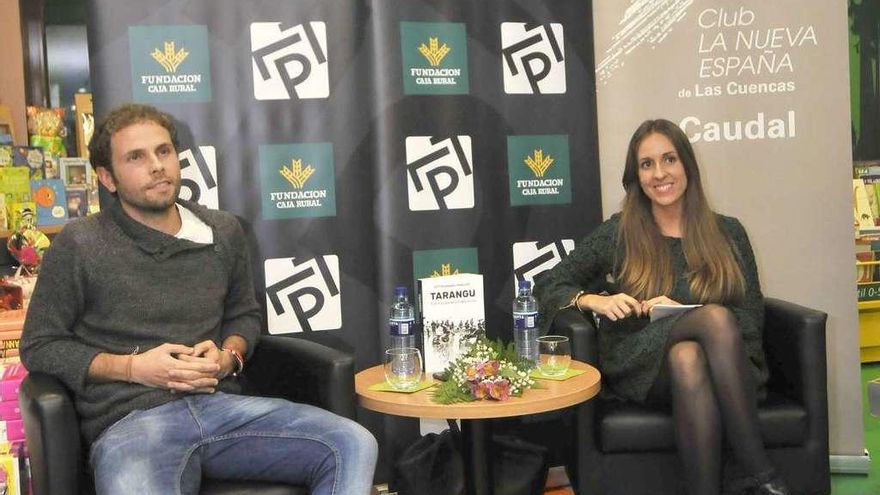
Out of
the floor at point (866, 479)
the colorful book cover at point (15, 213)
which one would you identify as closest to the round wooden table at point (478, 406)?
the floor at point (866, 479)

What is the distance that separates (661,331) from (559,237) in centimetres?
73

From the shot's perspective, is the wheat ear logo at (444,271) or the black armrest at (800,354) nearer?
the black armrest at (800,354)

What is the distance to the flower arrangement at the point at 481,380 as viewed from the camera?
221 centimetres

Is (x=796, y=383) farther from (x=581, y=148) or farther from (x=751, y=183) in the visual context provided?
(x=581, y=148)

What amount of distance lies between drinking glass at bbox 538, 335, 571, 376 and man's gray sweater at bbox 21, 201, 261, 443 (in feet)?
2.91

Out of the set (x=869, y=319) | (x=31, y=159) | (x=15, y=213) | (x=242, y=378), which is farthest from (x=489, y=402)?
(x=869, y=319)

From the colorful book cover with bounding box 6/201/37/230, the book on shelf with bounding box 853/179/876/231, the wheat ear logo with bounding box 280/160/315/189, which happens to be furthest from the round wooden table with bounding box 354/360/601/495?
the book on shelf with bounding box 853/179/876/231

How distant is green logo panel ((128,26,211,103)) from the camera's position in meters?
2.81

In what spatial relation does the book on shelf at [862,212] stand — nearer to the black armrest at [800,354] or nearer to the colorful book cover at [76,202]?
the black armrest at [800,354]

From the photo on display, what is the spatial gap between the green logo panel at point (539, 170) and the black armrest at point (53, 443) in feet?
5.83

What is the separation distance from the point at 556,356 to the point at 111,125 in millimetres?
1402

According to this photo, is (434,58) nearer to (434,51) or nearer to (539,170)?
(434,51)

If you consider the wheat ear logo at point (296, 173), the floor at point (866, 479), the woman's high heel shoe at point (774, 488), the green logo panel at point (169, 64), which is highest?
the green logo panel at point (169, 64)

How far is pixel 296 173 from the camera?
2.97 meters
